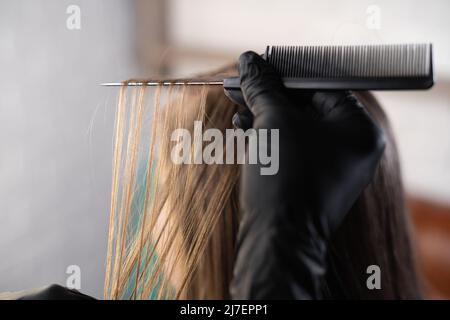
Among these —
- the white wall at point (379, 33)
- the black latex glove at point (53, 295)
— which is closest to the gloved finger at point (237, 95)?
the black latex glove at point (53, 295)

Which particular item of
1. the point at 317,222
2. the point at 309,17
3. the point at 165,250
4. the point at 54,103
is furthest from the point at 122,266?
the point at 309,17

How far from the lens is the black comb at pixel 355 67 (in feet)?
1.61

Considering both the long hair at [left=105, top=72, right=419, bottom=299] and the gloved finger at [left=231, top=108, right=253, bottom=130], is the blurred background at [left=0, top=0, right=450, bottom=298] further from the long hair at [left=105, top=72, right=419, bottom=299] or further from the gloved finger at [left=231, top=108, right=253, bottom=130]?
the gloved finger at [left=231, top=108, right=253, bottom=130]

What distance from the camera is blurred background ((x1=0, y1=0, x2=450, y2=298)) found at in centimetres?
108

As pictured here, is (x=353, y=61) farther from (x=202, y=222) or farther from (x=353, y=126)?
(x=202, y=222)

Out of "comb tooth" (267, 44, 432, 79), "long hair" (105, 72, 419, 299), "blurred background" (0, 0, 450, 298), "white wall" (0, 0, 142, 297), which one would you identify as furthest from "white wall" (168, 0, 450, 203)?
"comb tooth" (267, 44, 432, 79)

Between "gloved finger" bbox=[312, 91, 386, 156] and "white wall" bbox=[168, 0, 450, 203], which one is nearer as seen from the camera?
"gloved finger" bbox=[312, 91, 386, 156]

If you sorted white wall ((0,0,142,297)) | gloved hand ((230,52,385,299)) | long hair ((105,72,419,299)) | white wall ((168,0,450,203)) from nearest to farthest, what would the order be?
gloved hand ((230,52,385,299))
long hair ((105,72,419,299))
white wall ((0,0,142,297))
white wall ((168,0,450,203))

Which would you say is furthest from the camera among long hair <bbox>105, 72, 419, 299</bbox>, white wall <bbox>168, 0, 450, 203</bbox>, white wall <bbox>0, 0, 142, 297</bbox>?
white wall <bbox>168, 0, 450, 203</bbox>

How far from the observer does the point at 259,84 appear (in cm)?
54

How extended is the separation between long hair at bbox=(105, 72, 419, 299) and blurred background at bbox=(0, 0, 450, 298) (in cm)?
38

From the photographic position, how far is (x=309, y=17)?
1.33 meters

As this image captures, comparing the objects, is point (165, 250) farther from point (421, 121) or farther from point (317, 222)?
point (421, 121)

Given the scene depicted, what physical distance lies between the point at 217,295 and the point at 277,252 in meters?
0.24
